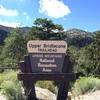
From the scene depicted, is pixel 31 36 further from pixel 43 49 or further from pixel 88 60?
pixel 43 49

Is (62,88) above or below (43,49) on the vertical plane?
below

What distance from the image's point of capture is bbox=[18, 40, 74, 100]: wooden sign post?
10.4m

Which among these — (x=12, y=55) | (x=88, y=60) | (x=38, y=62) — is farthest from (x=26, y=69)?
(x=88, y=60)

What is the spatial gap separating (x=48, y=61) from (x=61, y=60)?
370 millimetres

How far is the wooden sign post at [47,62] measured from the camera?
10.4 meters

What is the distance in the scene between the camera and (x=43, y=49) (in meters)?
10.5

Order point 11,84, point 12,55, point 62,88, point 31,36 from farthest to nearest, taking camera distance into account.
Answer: point 31,36, point 12,55, point 62,88, point 11,84

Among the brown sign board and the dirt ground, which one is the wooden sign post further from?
the dirt ground

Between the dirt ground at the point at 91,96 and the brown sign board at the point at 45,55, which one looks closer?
the brown sign board at the point at 45,55

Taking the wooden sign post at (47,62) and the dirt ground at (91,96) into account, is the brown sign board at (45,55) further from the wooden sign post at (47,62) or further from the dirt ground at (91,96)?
the dirt ground at (91,96)

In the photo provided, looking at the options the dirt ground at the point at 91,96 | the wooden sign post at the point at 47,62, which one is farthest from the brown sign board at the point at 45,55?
the dirt ground at the point at 91,96

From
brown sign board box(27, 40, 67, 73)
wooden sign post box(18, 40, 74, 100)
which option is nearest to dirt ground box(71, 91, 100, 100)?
wooden sign post box(18, 40, 74, 100)

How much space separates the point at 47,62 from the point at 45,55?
21 cm

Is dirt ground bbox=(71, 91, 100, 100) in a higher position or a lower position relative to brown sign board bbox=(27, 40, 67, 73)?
lower
